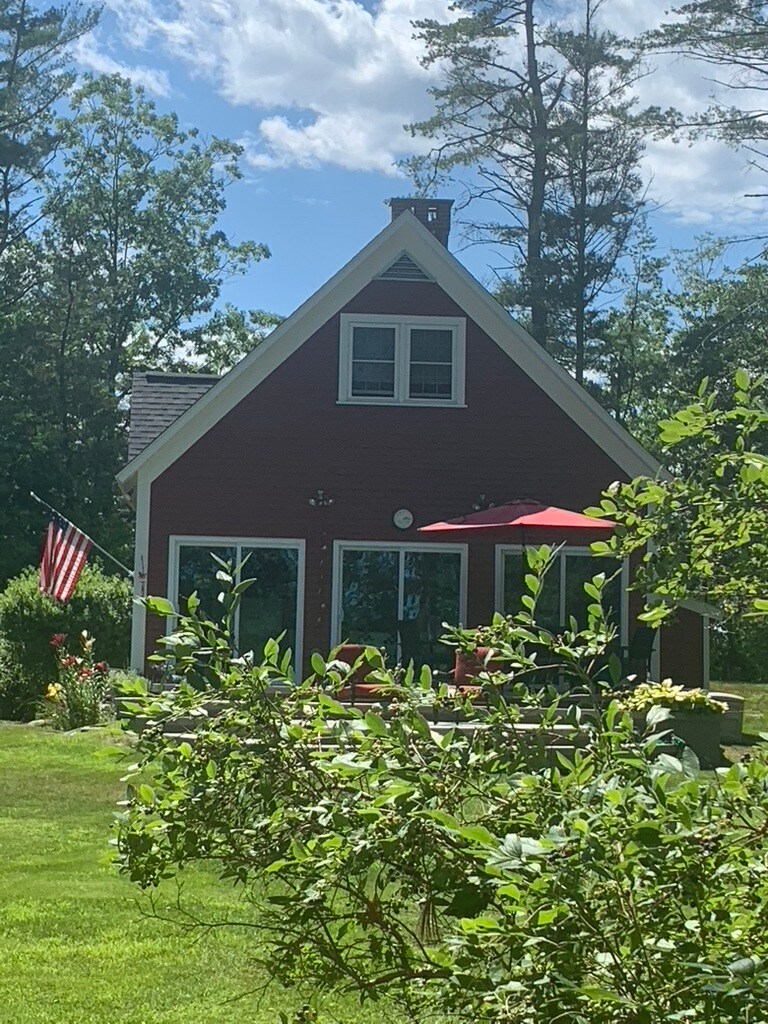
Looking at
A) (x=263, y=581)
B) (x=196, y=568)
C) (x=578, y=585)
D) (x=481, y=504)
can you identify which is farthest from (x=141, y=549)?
(x=578, y=585)

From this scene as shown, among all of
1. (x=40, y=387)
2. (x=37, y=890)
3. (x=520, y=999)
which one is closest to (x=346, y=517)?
(x=37, y=890)

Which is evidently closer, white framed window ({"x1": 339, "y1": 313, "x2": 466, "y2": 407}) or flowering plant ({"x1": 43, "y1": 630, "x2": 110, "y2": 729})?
flowering plant ({"x1": 43, "y1": 630, "x2": 110, "y2": 729})

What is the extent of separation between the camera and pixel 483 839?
7.09 ft

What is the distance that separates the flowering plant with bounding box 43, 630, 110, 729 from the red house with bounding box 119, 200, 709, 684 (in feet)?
2.68

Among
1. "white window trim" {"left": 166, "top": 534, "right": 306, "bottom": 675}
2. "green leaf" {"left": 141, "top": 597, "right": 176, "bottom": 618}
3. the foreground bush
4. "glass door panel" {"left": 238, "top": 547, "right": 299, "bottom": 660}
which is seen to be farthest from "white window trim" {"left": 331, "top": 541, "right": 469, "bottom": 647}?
"green leaf" {"left": 141, "top": 597, "right": 176, "bottom": 618}

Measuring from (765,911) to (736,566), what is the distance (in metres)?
1.29

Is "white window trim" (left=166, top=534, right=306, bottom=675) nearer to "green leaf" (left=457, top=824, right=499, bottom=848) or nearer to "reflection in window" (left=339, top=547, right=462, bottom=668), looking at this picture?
"reflection in window" (left=339, top=547, right=462, bottom=668)

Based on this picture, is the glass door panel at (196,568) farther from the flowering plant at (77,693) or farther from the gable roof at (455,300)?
the flowering plant at (77,693)

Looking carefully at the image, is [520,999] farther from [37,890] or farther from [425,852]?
[37,890]

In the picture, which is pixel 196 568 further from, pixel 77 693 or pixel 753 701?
pixel 753 701

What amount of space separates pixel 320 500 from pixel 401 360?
2262mm

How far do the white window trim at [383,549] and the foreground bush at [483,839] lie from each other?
14.8 m

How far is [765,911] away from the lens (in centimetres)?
236

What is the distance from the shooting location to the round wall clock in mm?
18188
